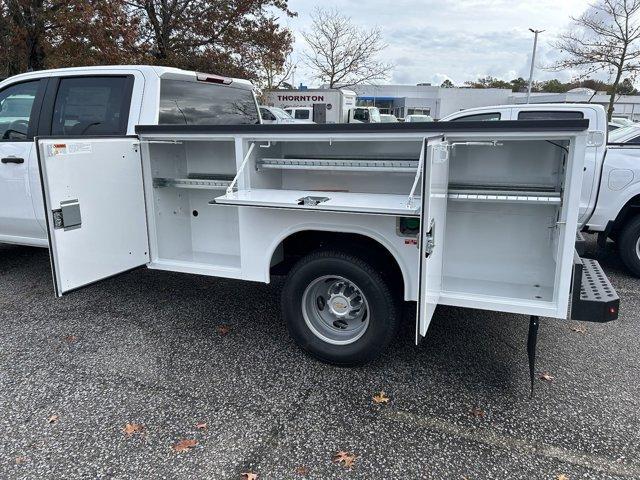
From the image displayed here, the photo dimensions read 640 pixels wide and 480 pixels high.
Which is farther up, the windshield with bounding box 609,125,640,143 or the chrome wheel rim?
the windshield with bounding box 609,125,640,143

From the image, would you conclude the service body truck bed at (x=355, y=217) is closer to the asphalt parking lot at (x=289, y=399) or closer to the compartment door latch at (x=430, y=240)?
the compartment door latch at (x=430, y=240)

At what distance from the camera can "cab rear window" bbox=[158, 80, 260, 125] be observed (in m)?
4.45

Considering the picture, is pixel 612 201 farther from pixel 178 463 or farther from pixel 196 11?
Result: pixel 196 11

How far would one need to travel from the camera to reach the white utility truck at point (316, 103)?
81.8 ft

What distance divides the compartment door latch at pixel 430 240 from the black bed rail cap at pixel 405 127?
61cm

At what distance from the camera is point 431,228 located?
9.58 feet

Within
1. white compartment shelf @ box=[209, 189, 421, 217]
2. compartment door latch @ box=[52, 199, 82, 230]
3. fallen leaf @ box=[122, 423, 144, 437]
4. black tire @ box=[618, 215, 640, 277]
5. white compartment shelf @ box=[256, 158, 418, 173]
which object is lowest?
fallen leaf @ box=[122, 423, 144, 437]

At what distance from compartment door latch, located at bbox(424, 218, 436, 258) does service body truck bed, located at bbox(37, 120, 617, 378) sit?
1cm

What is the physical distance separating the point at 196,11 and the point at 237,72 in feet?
7.14

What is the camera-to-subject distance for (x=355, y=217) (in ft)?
11.0

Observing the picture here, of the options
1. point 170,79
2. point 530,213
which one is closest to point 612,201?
point 530,213

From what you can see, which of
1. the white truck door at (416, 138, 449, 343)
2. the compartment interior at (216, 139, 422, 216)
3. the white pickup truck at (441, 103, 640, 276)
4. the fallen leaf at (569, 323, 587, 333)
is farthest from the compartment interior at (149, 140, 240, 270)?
the white pickup truck at (441, 103, 640, 276)

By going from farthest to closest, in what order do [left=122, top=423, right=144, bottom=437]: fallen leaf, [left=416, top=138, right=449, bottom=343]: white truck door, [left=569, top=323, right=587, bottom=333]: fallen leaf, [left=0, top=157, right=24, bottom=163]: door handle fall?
[left=0, top=157, right=24, bottom=163]: door handle
[left=569, top=323, right=587, bottom=333]: fallen leaf
[left=122, top=423, right=144, bottom=437]: fallen leaf
[left=416, top=138, right=449, bottom=343]: white truck door

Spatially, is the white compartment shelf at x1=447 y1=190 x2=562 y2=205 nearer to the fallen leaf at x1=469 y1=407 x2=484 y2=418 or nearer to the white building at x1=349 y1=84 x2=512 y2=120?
the fallen leaf at x1=469 y1=407 x2=484 y2=418
